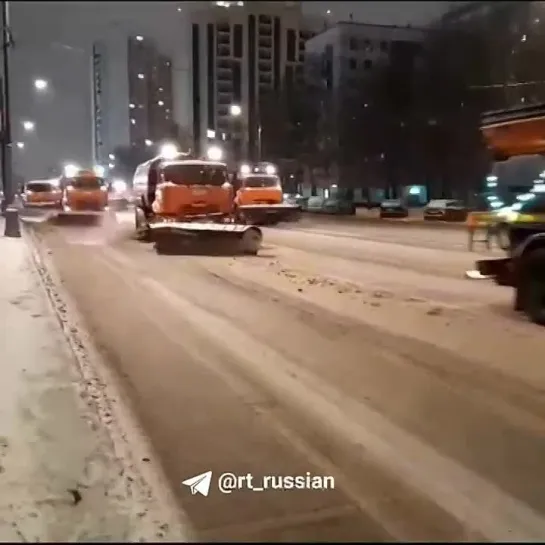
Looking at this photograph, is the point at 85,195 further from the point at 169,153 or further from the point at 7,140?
the point at 169,153

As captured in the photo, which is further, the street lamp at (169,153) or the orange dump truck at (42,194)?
the orange dump truck at (42,194)

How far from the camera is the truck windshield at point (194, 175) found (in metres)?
22.5

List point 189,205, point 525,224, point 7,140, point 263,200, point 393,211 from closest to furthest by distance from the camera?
point 525,224
point 189,205
point 7,140
point 263,200
point 393,211

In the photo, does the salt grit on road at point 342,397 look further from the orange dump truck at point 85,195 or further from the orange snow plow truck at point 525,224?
the orange dump truck at point 85,195

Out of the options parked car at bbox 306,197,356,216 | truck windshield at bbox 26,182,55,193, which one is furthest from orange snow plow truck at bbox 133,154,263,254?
parked car at bbox 306,197,356,216

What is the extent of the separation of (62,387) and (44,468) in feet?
6.65

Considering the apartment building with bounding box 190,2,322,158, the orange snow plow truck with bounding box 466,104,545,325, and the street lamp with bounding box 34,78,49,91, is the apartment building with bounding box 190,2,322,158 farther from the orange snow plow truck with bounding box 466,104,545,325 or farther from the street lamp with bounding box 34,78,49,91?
the street lamp with bounding box 34,78,49,91

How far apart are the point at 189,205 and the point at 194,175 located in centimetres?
101

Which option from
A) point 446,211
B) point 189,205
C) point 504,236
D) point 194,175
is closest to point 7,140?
point 194,175

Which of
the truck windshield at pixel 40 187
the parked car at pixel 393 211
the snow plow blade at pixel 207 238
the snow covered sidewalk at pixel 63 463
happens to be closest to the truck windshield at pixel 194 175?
the snow plow blade at pixel 207 238

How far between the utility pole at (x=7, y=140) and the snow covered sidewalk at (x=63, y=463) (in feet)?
58.2

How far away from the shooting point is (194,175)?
22531 millimetres

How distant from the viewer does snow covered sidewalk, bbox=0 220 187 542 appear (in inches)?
170

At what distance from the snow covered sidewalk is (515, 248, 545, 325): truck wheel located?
19.7 ft
